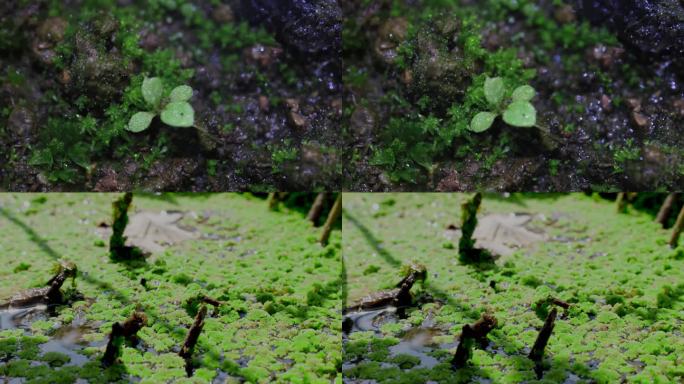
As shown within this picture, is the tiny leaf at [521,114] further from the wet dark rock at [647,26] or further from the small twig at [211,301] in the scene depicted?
the small twig at [211,301]

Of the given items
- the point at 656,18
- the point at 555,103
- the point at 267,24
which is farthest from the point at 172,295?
the point at 656,18

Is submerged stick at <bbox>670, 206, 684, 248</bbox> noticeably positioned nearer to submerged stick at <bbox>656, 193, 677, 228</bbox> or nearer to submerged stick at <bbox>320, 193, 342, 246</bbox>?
submerged stick at <bbox>656, 193, 677, 228</bbox>

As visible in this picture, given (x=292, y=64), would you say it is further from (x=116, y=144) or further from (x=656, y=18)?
(x=656, y=18)

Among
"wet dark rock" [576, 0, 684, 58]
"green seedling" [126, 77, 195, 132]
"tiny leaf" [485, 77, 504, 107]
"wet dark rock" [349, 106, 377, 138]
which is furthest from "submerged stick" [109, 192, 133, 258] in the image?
"wet dark rock" [576, 0, 684, 58]

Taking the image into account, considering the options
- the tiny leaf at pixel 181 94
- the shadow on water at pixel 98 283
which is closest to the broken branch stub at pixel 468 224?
the shadow on water at pixel 98 283

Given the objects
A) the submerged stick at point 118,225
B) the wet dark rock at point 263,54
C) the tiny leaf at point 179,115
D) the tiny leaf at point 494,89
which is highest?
the tiny leaf at point 494,89

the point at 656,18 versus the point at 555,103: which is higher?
the point at 656,18
